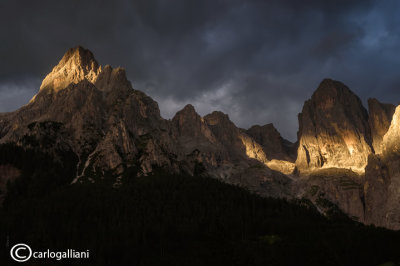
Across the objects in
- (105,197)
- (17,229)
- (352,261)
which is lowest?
(352,261)

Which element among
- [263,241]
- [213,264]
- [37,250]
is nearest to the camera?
[213,264]

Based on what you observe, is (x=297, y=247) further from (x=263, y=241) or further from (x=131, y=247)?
(x=131, y=247)

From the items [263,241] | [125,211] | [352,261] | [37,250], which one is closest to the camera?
[37,250]

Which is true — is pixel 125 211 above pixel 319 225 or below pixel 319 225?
above

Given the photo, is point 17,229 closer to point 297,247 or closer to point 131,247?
point 131,247

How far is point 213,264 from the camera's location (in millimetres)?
81000

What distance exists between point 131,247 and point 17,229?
49905 mm

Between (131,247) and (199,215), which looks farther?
(199,215)

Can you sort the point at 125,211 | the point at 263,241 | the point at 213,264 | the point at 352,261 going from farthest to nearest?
the point at 125,211, the point at 263,241, the point at 352,261, the point at 213,264

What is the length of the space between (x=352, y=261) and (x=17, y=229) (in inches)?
5647

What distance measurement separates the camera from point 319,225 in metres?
195

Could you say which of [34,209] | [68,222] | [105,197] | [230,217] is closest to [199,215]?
[230,217]

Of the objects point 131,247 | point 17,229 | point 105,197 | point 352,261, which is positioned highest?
point 105,197

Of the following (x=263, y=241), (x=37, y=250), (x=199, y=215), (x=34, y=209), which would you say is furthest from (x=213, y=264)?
(x=34, y=209)
